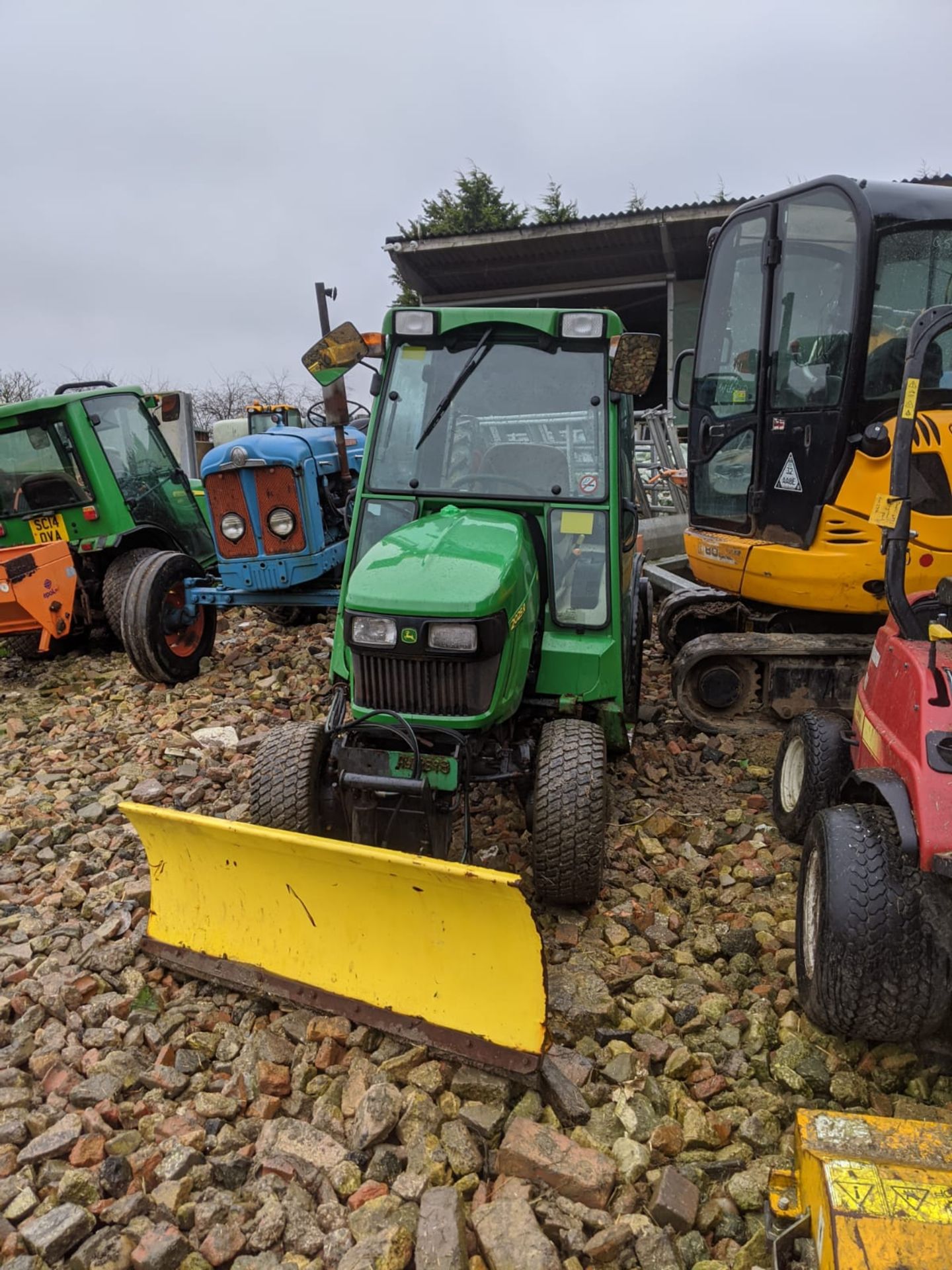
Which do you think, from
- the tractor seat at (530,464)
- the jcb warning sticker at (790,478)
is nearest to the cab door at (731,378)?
the jcb warning sticker at (790,478)

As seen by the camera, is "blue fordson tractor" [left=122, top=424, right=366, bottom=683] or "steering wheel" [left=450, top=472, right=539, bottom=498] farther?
"blue fordson tractor" [left=122, top=424, right=366, bottom=683]

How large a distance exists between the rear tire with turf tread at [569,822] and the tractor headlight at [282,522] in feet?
11.0

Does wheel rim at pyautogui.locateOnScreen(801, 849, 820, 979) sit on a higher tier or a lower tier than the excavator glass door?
lower

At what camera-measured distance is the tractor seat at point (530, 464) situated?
12.6 ft

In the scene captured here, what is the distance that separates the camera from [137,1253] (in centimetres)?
209

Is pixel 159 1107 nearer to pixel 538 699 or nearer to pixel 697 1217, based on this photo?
pixel 697 1217

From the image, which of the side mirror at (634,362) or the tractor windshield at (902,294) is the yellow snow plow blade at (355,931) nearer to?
the side mirror at (634,362)

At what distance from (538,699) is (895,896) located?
161 centimetres

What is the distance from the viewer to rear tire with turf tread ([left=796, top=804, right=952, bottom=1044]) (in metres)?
2.47

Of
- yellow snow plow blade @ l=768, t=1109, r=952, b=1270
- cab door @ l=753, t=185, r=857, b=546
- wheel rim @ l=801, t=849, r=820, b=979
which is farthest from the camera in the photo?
cab door @ l=753, t=185, r=857, b=546

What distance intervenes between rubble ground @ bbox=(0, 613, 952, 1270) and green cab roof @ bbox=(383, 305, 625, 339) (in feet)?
7.25

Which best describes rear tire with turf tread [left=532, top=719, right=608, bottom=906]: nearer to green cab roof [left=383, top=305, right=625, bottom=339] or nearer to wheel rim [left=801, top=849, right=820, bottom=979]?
wheel rim [left=801, top=849, right=820, bottom=979]

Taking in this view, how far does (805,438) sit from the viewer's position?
15.5 ft

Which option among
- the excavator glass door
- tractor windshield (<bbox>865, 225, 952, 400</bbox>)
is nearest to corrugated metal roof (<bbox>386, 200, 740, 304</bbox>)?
the excavator glass door
